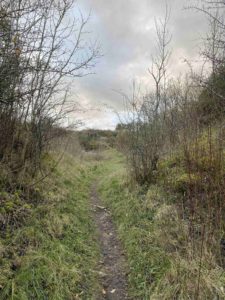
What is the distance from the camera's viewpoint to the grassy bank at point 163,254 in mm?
3535

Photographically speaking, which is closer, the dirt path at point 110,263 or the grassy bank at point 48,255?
the grassy bank at point 48,255

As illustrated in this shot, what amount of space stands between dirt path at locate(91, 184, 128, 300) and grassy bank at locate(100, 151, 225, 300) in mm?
136

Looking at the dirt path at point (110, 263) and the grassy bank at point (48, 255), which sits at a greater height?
the grassy bank at point (48, 255)

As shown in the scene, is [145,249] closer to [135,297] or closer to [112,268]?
[112,268]

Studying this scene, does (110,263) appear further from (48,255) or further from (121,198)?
(121,198)

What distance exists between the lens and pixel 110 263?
4938 mm

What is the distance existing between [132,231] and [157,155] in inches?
111

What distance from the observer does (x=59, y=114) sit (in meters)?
8.77

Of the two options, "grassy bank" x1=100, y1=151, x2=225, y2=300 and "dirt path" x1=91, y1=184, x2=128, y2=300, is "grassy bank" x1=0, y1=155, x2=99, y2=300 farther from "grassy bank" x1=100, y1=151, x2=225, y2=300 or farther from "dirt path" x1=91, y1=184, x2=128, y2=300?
"grassy bank" x1=100, y1=151, x2=225, y2=300

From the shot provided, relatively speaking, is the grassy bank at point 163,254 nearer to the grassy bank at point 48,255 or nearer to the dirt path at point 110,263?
the dirt path at point 110,263

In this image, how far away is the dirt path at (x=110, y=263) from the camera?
415cm

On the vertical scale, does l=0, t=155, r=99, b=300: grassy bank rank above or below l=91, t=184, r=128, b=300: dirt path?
above

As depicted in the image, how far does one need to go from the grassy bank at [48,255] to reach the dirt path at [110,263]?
0.51 ft

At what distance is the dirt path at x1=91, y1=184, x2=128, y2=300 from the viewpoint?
415cm
